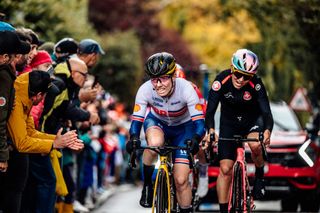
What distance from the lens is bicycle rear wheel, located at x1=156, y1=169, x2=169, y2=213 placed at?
36.2ft

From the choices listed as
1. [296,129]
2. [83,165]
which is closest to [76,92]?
[83,165]

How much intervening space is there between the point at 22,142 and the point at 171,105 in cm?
203

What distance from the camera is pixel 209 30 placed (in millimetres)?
56281

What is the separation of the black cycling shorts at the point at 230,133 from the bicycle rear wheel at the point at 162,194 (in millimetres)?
1519

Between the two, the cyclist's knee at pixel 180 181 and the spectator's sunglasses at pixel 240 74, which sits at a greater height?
the spectator's sunglasses at pixel 240 74

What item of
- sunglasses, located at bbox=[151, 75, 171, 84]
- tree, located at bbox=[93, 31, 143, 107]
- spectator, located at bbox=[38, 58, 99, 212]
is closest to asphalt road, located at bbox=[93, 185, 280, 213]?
spectator, located at bbox=[38, 58, 99, 212]

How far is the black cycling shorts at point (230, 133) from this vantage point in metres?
12.6

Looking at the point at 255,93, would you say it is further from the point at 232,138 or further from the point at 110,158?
the point at 110,158

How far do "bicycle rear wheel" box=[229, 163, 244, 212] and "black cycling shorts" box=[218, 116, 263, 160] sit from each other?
27cm

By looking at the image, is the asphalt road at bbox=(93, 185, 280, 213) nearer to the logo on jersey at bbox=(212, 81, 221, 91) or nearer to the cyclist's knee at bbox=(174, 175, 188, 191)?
the logo on jersey at bbox=(212, 81, 221, 91)

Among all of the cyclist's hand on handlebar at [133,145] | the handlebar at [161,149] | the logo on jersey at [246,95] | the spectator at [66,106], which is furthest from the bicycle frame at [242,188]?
the spectator at [66,106]

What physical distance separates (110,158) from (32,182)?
47.5 feet

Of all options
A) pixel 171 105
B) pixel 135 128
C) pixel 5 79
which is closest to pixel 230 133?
pixel 171 105

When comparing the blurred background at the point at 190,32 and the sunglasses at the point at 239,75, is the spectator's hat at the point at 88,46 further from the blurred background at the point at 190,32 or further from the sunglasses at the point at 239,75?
the blurred background at the point at 190,32
